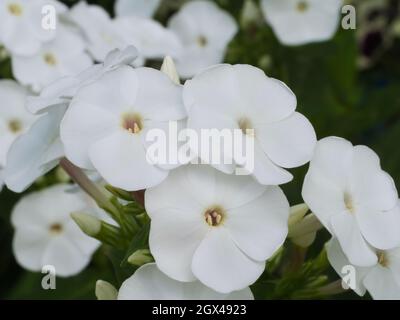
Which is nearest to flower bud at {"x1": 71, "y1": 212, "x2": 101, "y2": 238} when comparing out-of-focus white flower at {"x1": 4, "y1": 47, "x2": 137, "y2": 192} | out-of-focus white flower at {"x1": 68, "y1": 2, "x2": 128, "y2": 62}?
out-of-focus white flower at {"x1": 4, "y1": 47, "x2": 137, "y2": 192}

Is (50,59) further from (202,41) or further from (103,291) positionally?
(103,291)

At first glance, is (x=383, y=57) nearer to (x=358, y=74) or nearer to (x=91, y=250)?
(x=358, y=74)

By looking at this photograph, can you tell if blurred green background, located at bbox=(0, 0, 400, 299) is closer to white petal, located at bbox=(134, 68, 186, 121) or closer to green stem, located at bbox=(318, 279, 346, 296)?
green stem, located at bbox=(318, 279, 346, 296)

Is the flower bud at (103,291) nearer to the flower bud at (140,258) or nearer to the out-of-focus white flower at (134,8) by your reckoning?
the flower bud at (140,258)

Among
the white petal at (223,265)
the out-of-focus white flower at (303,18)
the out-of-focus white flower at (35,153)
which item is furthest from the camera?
the out-of-focus white flower at (303,18)

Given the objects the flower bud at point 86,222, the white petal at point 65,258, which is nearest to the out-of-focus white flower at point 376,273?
the flower bud at point 86,222

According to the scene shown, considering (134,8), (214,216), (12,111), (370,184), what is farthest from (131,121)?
(134,8)

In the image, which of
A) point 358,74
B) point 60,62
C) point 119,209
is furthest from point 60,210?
point 358,74
